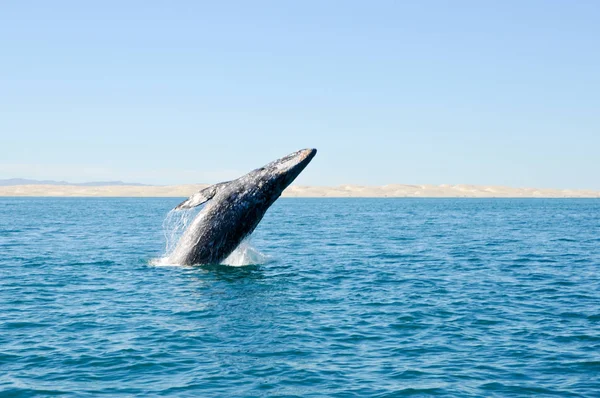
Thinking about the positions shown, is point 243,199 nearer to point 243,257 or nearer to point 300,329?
point 243,257

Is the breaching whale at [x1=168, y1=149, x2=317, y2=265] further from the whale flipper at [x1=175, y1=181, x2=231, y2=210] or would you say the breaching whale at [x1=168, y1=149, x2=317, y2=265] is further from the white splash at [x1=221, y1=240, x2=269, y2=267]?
the white splash at [x1=221, y1=240, x2=269, y2=267]

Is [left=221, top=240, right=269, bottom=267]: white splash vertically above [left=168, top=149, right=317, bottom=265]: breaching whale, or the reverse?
[left=168, top=149, right=317, bottom=265]: breaching whale

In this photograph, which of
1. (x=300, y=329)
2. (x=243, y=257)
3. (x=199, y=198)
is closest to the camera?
(x=300, y=329)

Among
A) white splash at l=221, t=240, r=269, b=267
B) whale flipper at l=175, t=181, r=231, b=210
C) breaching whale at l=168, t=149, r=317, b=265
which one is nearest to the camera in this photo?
whale flipper at l=175, t=181, r=231, b=210

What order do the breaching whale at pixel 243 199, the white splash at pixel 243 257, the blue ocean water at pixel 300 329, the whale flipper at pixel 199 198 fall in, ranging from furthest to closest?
the white splash at pixel 243 257
the breaching whale at pixel 243 199
the whale flipper at pixel 199 198
the blue ocean water at pixel 300 329

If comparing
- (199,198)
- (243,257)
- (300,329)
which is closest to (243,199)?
(199,198)

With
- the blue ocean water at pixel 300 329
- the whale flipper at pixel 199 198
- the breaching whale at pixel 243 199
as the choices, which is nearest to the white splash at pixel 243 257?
the blue ocean water at pixel 300 329

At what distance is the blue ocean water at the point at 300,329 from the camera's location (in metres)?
12.0

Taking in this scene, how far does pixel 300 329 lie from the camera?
15.8 meters

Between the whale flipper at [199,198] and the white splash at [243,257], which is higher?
the whale flipper at [199,198]

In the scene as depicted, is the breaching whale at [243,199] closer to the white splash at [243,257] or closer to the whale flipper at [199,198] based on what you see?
the whale flipper at [199,198]

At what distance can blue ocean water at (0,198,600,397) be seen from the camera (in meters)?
12.0

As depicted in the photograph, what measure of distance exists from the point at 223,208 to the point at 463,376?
508 inches

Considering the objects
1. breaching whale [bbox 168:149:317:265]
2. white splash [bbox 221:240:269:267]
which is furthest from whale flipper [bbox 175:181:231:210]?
white splash [bbox 221:240:269:267]
